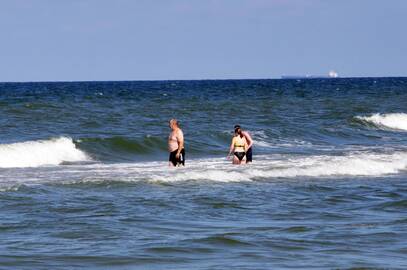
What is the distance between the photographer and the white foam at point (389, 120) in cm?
4002

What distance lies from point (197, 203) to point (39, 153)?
10.6m

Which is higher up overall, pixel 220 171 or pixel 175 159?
pixel 175 159

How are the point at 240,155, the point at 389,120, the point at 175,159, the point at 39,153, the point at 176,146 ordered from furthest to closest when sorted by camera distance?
the point at 389,120 → the point at 39,153 → the point at 240,155 → the point at 175,159 → the point at 176,146

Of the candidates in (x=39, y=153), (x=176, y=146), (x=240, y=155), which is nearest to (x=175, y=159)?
(x=176, y=146)

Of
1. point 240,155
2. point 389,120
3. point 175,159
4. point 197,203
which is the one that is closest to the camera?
point 197,203

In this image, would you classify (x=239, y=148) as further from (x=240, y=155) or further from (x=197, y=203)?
(x=197, y=203)

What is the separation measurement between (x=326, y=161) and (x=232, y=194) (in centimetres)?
614

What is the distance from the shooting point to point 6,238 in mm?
11219

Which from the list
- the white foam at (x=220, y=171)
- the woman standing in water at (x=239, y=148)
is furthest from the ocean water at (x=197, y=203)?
the woman standing in water at (x=239, y=148)

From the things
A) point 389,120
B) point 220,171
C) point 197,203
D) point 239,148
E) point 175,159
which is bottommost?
point 197,203

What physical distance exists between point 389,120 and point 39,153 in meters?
20.3

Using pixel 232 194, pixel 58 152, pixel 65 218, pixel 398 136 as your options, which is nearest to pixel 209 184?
pixel 232 194

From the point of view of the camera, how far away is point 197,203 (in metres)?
14.4

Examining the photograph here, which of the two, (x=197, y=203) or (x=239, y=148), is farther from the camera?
(x=239, y=148)
